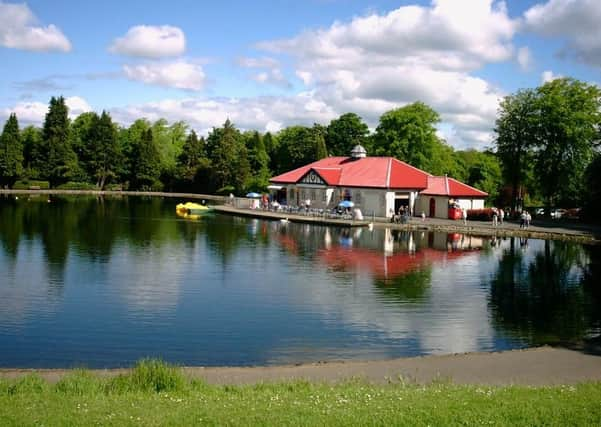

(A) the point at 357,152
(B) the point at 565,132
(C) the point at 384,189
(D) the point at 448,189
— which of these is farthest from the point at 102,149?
(B) the point at 565,132

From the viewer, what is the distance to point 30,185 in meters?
86.9

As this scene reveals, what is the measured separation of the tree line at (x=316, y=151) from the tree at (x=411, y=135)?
0.34ft

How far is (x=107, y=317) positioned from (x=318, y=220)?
3162 centimetres

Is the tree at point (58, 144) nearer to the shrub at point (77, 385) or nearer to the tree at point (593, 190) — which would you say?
the tree at point (593, 190)

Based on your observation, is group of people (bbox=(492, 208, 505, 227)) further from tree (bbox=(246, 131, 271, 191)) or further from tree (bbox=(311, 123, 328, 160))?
tree (bbox=(246, 131, 271, 191))

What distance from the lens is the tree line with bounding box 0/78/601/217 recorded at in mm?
52562

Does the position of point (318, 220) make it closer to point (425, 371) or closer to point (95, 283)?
point (95, 283)

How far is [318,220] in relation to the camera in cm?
4828

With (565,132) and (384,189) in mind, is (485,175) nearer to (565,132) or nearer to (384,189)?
(565,132)

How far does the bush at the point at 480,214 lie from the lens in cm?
5034

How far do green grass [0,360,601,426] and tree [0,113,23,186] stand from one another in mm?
83238

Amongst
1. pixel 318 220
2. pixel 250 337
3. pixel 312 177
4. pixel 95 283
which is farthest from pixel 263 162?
pixel 250 337

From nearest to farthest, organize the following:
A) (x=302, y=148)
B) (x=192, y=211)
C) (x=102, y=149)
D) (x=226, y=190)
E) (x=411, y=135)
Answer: (x=192, y=211), (x=411, y=135), (x=302, y=148), (x=226, y=190), (x=102, y=149)

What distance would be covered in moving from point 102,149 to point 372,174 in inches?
1983
